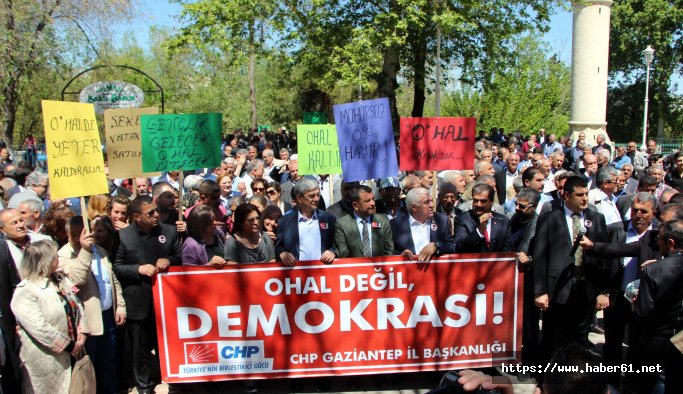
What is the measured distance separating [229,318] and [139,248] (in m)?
0.98

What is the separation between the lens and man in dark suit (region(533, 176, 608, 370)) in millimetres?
5574

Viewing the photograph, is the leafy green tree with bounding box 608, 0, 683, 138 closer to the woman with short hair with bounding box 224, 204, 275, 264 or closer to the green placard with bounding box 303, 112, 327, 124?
the green placard with bounding box 303, 112, 327, 124

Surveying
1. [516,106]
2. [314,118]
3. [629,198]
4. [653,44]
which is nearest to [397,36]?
[314,118]

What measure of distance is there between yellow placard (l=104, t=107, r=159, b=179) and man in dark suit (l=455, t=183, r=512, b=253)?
372cm

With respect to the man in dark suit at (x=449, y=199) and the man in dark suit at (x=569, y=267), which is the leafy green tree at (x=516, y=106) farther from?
the man in dark suit at (x=569, y=267)

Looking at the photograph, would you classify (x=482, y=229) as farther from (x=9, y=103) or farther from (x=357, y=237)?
(x=9, y=103)

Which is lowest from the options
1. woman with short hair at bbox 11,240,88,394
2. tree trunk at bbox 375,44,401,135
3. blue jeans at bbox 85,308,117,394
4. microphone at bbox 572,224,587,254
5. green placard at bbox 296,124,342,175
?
blue jeans at bbox 85,308,117,394

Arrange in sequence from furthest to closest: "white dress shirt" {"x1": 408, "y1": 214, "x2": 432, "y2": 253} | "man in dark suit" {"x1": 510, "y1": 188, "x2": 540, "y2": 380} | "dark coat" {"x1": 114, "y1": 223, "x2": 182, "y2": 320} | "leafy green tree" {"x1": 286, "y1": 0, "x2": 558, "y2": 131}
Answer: "leafy green tree" {"x1": 286, "y1": 0, "x2": 558, "y2": 131}
"man in dark suit" {"x1": 510, "y1": 188, "x2": 540, "y2": 380}
"white dress shirt" {"x1": 408, "y1": 214, "x2": 432, "y2": 253}
"dark coat" {"x1": 114, "y1": 223, "x2": 182, "y2": 320}

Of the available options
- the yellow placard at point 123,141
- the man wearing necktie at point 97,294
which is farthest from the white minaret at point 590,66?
the man wearing necktie at point 97,294

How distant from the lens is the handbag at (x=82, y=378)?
4.70 m

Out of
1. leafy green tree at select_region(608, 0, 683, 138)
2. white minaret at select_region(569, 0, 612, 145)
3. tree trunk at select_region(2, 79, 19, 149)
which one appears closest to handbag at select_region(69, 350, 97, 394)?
tree trunk at select_region(2, 79, 19, 149)

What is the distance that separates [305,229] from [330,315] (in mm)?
958

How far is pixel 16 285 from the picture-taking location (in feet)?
15.8

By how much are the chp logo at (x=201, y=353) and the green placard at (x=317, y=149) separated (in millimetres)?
2768
